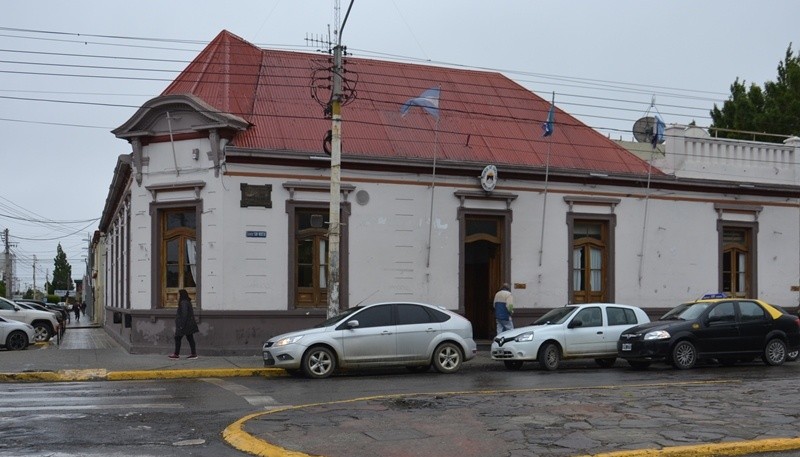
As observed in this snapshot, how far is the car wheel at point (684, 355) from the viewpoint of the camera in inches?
762

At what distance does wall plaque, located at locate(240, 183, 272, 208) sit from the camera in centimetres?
2283

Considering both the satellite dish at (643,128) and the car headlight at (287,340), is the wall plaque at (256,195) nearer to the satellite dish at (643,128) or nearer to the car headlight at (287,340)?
the car headlight at (287,340)

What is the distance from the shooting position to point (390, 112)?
1045 inches

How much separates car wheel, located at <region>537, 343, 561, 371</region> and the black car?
53.3 inches

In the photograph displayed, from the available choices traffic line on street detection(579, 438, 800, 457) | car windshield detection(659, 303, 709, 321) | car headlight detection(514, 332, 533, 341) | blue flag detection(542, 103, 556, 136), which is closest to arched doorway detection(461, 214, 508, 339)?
blue flag detection(542, 103, 556, 136)

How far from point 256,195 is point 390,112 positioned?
5486mm

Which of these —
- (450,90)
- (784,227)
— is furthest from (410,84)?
(784,227)

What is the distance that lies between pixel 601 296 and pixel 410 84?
28.0 feet

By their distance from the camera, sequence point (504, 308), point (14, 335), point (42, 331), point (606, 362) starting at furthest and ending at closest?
point (42, 331) → point (14, 335) → point (504, 308) → point (606, 362)

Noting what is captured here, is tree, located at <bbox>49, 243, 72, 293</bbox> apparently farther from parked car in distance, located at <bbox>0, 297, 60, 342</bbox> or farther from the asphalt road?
the asphalt road

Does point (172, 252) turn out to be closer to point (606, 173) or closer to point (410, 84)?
point (410, 84)

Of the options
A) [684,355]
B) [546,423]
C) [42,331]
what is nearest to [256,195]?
[684,355]

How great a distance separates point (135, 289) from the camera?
23.8 metres

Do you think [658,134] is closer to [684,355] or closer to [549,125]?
[549,125]
